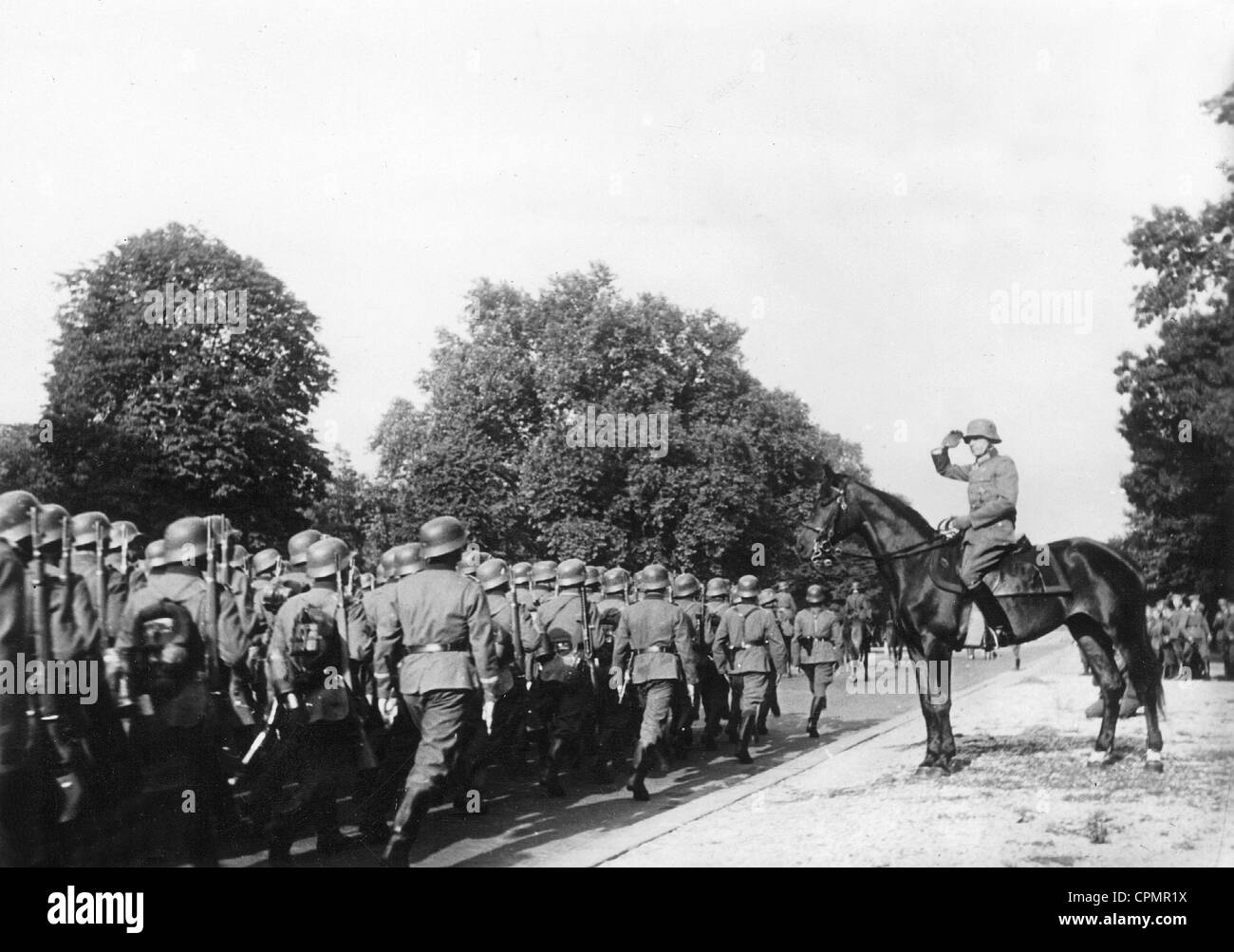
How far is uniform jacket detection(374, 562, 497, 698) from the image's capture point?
7836 millimetres

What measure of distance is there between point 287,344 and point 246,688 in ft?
79.9

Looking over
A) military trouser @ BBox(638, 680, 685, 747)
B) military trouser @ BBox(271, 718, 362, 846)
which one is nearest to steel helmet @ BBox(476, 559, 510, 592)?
military trouser @ BBox(638, 680, 685, 747)

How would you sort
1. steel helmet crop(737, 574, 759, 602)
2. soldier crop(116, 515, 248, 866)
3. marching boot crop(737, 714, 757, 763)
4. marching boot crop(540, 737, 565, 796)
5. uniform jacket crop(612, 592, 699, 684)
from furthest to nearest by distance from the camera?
steel helmet crop(737, 574, 759, 602)
marching boot crop(737, 714, 757, 763)
marching boot crop(540, 737, 565, 796)
uniform jacket crop(612, 592, 699, 684)
soldier crop(116, 515, 248, 866)

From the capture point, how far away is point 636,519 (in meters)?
30.2

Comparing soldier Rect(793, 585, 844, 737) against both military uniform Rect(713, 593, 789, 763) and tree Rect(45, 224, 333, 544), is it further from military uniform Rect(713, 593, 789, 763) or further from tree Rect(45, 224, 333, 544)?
tree Rect(45, 224, 333, 544)

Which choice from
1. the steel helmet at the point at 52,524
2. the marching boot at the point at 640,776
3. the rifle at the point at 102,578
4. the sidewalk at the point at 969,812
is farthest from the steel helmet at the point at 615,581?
the steel helmet at the point at 52,524

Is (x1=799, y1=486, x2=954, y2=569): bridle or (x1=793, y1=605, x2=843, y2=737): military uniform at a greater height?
(x1=799, y1=486, x2=954, y2=569): bridle

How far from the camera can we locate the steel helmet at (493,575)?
1164 cm

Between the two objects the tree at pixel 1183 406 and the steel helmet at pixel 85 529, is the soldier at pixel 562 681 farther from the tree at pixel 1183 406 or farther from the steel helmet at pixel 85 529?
the tree at pixel 1183 406

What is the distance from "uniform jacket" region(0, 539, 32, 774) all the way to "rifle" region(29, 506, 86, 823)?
0.36 metres

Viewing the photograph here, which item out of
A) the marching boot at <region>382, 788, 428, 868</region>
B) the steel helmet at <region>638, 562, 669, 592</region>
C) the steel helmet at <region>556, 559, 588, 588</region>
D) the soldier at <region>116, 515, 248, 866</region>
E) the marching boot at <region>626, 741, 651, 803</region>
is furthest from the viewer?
the steel helmet at <region>556, 559, 588, 588</region>
